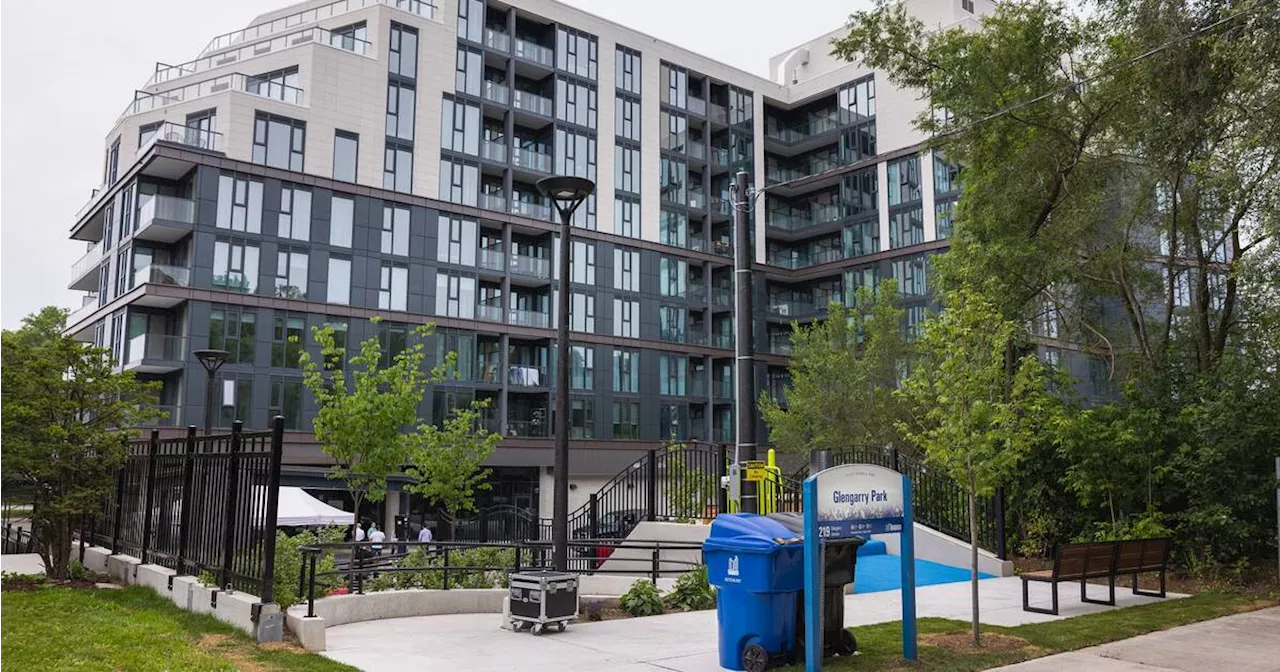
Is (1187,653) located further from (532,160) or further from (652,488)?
(532,160)

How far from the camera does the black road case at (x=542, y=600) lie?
11.3 meters

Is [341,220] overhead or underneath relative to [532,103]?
underneath

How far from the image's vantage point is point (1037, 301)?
73.9 ft

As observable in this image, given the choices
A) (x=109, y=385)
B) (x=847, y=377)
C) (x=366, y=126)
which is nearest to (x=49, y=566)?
(x=109, y=385)

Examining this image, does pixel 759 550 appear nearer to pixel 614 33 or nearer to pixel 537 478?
pixel 537 478

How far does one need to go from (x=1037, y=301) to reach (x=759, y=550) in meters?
16.1

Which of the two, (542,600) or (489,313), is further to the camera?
(489,313)

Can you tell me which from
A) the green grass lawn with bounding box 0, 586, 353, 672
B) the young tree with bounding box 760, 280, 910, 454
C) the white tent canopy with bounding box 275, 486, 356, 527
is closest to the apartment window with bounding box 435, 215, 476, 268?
the young tree with bounding box 760, 280, 910, 454

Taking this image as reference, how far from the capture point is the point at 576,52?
52000 millimetres

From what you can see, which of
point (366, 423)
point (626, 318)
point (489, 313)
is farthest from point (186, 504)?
point (626, 318)

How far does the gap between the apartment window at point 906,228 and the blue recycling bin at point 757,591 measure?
155 feet

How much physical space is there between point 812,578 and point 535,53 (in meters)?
45.9

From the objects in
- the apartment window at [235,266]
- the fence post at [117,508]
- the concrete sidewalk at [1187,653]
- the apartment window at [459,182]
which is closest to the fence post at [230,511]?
the fence post at [117,508]

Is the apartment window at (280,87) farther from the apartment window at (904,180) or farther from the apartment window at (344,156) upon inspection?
the apartment window at (904,180)
